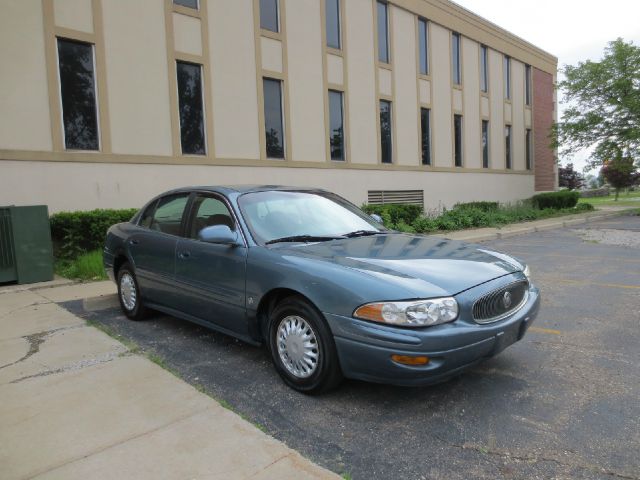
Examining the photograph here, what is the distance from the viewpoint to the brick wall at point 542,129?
26.9m

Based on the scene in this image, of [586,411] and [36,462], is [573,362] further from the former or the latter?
[36,462]

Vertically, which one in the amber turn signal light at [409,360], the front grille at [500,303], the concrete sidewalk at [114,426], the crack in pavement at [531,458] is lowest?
the crack in pavement at [531,458]

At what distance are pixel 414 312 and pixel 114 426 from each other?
2.00m

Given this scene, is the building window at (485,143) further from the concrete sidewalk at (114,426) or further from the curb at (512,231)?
the concrete sidewalk at (114,426)

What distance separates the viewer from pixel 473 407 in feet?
11.0

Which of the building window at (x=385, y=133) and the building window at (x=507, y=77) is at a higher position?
the building window at (x=507, y=77)

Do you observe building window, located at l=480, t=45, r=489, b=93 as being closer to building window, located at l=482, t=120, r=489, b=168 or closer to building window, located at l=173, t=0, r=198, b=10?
building window, located at l=482, t=120, r=489, b=168

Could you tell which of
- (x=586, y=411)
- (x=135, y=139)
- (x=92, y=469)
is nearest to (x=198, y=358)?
(x=92, y=469)

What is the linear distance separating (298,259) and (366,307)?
2.39 feet

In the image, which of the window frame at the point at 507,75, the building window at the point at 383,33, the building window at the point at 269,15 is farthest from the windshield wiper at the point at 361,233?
the window frame at the point at 507,75

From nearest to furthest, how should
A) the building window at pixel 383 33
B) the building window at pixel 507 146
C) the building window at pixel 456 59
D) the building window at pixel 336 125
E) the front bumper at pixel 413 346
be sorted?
the front bumper at pixel 413 346, the building window at pixel 336 125, the building window at pixel 383 33, the building window at pixel 456 59, the building window at pixel 507 146

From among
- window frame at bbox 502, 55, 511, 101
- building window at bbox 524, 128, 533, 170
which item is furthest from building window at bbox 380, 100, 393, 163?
building window at bbox 524, 128, 533, 170

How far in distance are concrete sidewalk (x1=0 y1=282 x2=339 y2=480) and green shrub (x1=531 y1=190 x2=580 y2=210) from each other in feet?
79.4

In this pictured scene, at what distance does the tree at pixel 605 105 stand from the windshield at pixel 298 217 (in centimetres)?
2174
